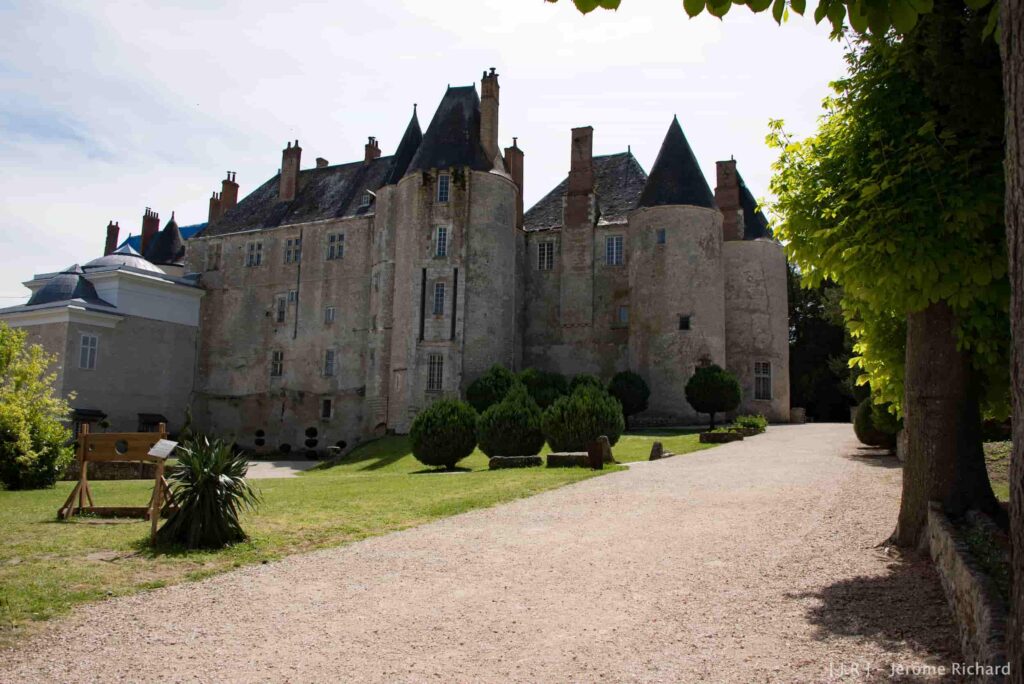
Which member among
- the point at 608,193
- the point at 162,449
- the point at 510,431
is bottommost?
the point at 162,449

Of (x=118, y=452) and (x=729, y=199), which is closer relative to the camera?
(x=118, y=452)

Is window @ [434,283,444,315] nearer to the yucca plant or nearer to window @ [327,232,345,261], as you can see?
window @ [327,232,345,261]

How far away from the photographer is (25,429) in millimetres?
19641

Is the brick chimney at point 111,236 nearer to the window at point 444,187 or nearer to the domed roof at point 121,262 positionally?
the domed roof at point 121,262

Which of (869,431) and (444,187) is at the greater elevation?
(444,187)

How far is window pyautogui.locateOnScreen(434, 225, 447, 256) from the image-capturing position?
37.4 m

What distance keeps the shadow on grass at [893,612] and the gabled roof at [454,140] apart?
3298cm

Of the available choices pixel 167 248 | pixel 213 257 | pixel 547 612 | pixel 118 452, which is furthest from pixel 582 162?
pixel 547 612

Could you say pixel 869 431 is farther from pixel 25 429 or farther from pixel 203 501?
pixel 25 429

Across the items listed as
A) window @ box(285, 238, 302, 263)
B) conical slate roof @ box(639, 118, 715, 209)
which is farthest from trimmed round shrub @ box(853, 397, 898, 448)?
window @ box(285, 238, 302, 263)

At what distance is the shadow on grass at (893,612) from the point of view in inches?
208

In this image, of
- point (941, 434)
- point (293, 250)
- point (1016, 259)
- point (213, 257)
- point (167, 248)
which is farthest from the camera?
point (167, 248)

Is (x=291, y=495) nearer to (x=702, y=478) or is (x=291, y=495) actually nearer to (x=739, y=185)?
(x=702, y=478)

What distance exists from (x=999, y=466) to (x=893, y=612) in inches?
359
